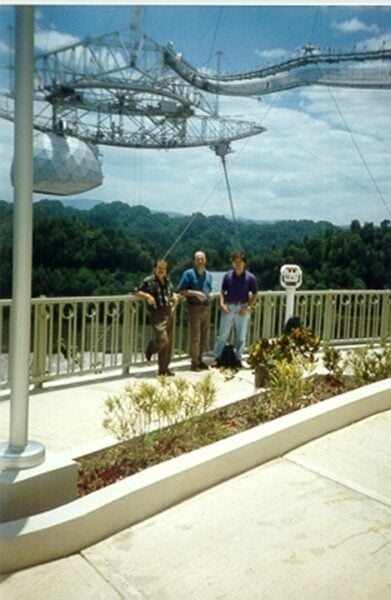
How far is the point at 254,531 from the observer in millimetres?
2133

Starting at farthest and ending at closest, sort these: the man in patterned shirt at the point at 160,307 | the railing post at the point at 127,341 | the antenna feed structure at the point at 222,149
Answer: the railing post at the point at 127,341
the man in patterned shirt at the point at 160,307
the antenna feed structure at the point at 222,149

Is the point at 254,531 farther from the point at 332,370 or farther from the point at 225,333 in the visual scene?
the point at 225,333

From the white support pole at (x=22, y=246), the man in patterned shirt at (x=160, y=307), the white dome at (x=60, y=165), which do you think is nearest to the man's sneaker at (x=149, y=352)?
the man in patterned shirt at (x=160, y=307)

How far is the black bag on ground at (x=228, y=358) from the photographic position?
4965 millimetres

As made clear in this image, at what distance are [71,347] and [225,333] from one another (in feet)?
4.34

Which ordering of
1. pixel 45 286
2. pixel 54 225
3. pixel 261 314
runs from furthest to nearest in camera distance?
pixel 261 314 → pixel 45 286 → pixel 54 225

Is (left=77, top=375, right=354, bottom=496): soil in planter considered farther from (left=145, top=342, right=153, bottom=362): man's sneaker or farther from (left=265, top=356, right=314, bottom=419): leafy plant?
(left=145, top=342, right=153, bottom=362): man's sneaker

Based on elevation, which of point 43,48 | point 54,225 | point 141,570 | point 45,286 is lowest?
point 141,570

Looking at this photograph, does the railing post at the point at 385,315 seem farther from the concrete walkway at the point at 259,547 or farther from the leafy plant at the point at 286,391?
the concrete walkway at the point at 259,547

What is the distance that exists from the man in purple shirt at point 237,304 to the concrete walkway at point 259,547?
2263 mm

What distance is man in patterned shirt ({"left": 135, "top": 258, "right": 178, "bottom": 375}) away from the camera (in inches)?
178

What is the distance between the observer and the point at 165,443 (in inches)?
108

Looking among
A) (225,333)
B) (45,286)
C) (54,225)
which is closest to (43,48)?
(54,225)

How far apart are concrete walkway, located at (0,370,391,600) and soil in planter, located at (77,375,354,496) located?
12.2 inches
